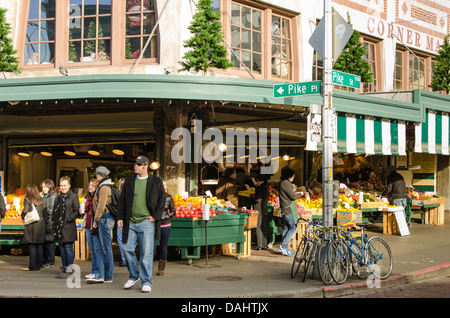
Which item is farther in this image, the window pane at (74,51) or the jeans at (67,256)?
the window pane at (74,51)

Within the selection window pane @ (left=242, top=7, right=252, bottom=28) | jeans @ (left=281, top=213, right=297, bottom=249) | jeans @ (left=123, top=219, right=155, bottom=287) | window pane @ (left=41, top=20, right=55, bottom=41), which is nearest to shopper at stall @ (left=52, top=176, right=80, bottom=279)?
jeans @ (left=123, top=219, right=155, bottom=287)

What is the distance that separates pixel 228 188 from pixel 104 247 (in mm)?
5467

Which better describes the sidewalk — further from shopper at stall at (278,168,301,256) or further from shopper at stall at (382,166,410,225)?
shopper at stall at (382,166,410,225)

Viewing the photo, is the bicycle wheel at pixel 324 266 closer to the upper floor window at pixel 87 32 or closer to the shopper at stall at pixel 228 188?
the shopper at stall at pixel 228 188

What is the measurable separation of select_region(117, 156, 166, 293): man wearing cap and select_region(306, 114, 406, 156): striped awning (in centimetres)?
624

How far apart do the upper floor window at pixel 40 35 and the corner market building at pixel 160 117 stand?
1297 millimetres

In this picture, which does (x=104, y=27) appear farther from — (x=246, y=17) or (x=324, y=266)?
(x=324, y=266)

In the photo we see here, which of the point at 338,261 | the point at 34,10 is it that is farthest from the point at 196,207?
the point at 34,10

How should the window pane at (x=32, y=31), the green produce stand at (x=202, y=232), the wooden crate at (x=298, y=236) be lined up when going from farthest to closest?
the window pane at (x=32, y=31) → the wooden crate at (x=298, y=236) → the green produce stand at (x=202, y=232)

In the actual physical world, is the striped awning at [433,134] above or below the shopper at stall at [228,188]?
above

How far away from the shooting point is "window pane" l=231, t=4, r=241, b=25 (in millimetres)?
15633

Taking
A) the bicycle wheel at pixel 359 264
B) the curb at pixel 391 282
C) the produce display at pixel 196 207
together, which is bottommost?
the curb at pixel 391 282

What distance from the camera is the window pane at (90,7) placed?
48.3ft

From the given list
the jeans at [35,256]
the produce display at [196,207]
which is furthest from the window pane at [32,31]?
the jeans at [35,256]
